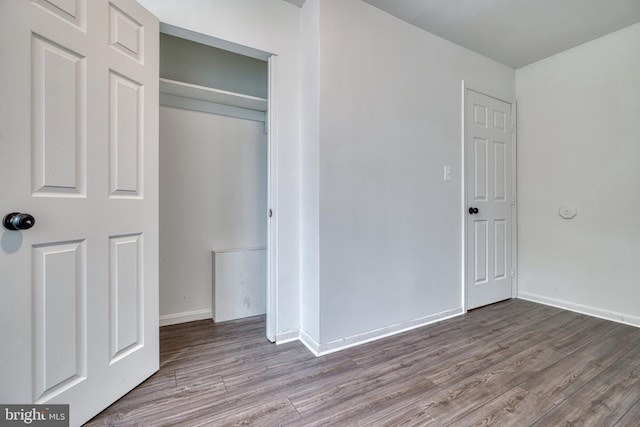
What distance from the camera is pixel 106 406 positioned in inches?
51.8

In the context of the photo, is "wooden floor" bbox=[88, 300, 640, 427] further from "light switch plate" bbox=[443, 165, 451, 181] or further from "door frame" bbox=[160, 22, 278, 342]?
"light switch plate" bbox=[443, 165, 451, 181]

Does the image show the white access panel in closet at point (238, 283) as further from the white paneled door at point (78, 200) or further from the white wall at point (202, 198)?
the white paneled door at point (78, 200)

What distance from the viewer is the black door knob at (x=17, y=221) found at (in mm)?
994

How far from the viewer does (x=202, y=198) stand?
7.96 feet

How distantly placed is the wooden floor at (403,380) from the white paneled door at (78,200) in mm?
317

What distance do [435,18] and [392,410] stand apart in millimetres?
2644

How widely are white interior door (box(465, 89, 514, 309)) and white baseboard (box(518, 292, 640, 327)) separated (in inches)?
8.0

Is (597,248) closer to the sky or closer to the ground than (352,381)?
closer to the sky

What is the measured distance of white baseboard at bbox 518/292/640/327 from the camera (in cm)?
230

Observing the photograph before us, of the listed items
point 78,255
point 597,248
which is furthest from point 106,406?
point 597,248

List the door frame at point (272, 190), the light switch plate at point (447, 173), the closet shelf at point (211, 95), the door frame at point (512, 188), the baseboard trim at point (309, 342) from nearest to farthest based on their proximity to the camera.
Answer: the baseboard trim at point (309, 342)
the door frame at point (272, 190)
the closet shelf at point (211, 95)
the light switch plate at point (447, 173)
the door frame at point (512, 188)

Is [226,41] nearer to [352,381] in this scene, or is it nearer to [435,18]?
[435,18]

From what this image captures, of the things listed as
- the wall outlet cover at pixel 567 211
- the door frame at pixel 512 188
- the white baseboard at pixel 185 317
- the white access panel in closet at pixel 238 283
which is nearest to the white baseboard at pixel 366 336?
the door frame at pixel 512 188

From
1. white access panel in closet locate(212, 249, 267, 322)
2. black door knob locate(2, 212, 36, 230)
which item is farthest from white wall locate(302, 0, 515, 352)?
black door knob locate(2, 212, 36, 230)
